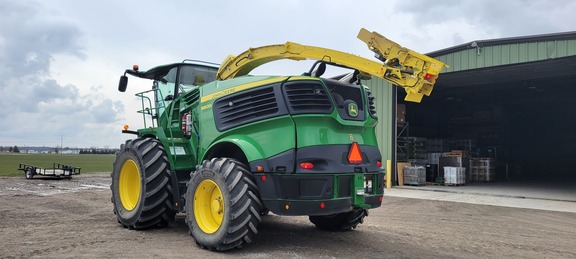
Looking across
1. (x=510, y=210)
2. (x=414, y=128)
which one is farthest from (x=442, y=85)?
(x=510, y=210)

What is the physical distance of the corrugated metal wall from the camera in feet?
43.5

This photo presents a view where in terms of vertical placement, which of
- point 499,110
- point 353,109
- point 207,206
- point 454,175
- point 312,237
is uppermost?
point 499,110

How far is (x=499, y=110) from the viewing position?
27.0m

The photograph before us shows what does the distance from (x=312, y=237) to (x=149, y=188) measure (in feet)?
8.62

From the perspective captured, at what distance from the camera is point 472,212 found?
11.4 meters

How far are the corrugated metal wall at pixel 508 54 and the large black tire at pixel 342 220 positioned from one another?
9493 mm

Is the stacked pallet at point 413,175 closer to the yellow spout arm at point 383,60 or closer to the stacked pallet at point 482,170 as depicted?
the stacked pallet at point 482,170

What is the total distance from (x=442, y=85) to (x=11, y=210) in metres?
17.4

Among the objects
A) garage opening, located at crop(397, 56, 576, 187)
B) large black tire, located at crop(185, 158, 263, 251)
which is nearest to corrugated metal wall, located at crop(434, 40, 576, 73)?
garage opening, located at crop(397, 56, 576, 187)

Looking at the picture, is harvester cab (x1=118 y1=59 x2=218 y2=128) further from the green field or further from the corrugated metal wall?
the green field

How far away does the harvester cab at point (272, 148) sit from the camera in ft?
18.6

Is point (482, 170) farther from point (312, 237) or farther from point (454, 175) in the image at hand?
point (312, 237)

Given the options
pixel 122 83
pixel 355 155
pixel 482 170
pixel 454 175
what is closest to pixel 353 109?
pixel 355 155

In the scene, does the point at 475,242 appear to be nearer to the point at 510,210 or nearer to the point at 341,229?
the point at 341,229
